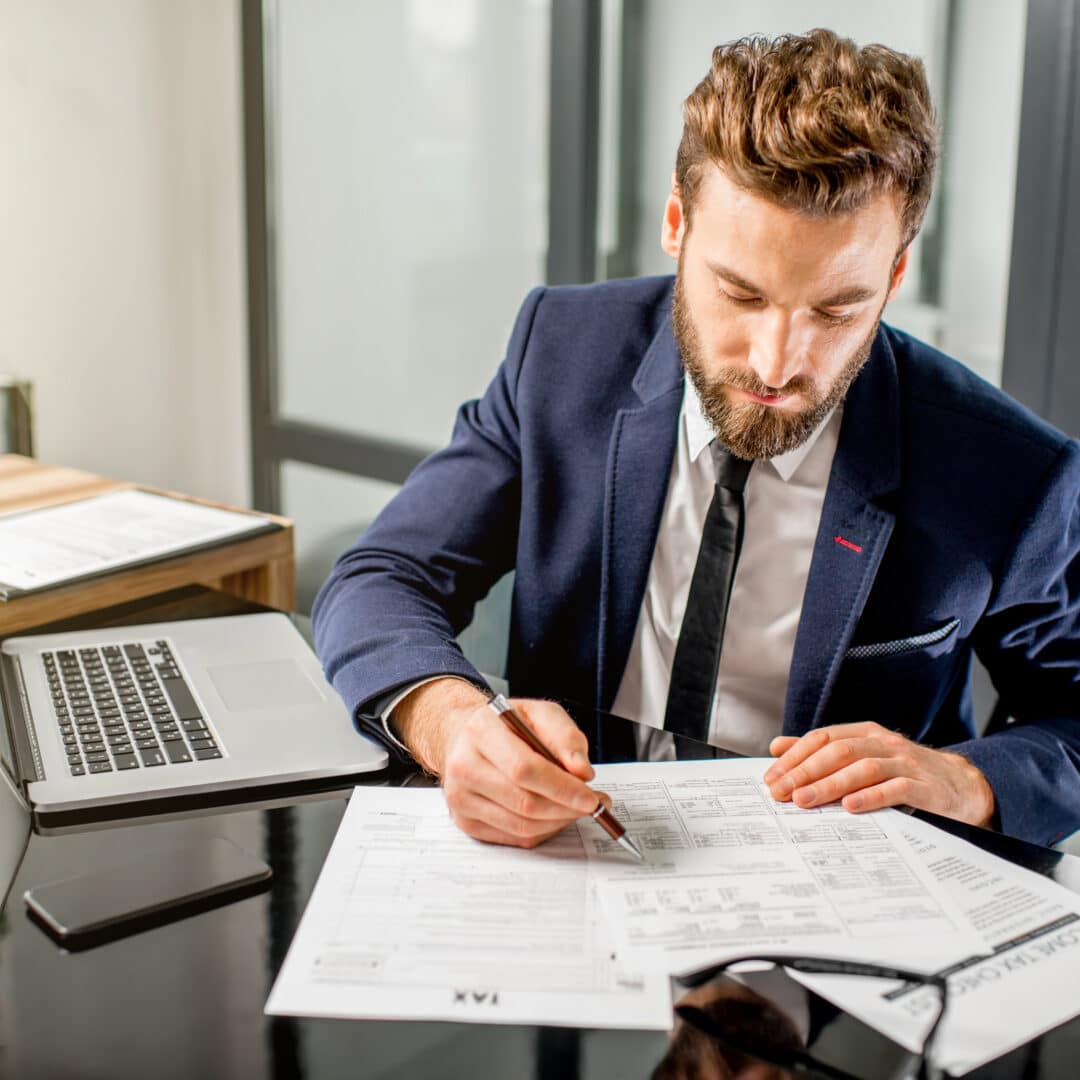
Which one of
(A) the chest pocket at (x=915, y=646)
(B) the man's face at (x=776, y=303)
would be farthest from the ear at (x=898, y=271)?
(A) the chest pocket at (x=915, y=646)

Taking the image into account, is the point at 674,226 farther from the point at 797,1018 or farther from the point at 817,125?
the point at 797,1018

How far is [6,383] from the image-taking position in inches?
83.0

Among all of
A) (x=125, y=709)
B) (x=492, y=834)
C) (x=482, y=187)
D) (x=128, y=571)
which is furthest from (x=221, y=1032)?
(x=482, y=187)

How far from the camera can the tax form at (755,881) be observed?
0.76m

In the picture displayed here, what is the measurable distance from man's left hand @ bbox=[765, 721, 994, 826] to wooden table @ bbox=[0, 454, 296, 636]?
33.1 inches

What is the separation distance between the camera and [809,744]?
98 cm

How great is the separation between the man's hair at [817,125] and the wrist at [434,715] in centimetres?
51

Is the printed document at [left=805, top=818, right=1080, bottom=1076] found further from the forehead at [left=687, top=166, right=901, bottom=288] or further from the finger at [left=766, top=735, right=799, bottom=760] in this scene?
the forehead at [left=687, top=166, right=901, bottom=288]

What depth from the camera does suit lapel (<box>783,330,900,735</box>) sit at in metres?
1.24

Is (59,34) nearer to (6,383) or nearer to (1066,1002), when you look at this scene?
(6,383)

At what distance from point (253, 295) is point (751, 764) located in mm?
2558

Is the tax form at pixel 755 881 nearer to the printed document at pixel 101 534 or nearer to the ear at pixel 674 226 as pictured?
the ear at pixel 674 226

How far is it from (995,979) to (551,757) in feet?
1.10

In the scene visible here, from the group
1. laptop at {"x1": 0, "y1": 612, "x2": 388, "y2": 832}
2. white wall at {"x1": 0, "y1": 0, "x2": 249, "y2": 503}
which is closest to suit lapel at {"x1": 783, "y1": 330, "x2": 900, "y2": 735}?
laptop at {"x1": 0, "y1": 612, "x2": 388, "y2": 832}
